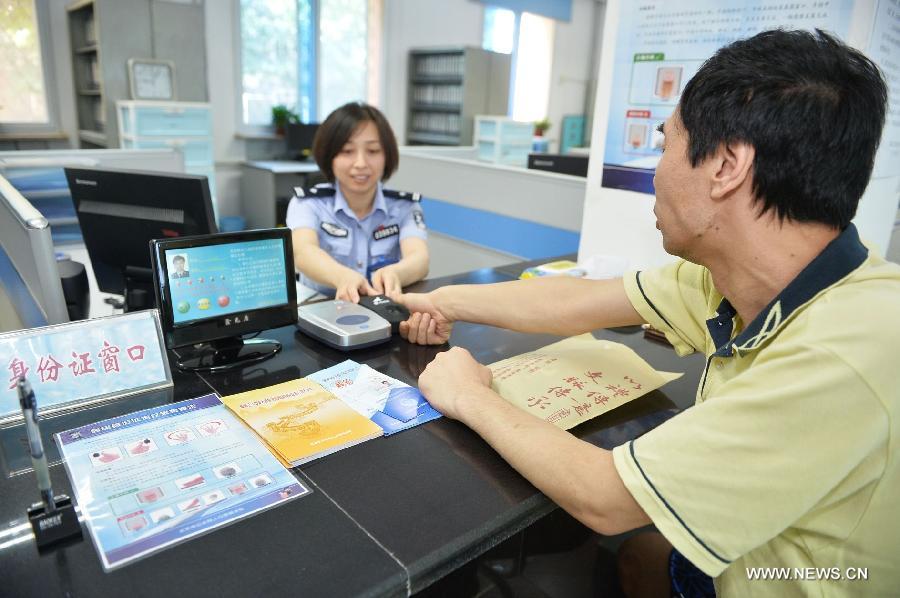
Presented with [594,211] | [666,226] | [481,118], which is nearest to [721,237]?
[666,226]

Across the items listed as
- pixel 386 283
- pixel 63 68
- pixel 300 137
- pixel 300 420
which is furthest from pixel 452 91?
pixel 300 420

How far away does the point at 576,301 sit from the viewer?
123cm

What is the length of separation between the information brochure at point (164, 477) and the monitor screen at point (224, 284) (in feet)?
0.68

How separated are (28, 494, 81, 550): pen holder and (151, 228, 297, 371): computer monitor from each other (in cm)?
42

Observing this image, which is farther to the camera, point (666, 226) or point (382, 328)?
point (382, 328)

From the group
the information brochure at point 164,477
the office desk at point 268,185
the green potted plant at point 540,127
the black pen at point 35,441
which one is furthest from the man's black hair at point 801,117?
the green potted plant at point 540,127

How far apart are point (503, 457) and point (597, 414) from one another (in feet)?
0.72

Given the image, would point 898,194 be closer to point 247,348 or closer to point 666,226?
point 666,226

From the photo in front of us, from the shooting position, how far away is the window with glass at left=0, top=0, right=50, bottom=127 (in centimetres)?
503

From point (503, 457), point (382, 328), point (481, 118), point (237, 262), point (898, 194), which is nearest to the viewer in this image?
point (503, 457)

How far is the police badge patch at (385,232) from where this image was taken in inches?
82.3

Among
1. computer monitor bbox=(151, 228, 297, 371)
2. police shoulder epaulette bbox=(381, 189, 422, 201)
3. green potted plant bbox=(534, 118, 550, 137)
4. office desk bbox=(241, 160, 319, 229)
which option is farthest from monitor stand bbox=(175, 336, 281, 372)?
green potted plant bbox=(534, 118, 550, 137)

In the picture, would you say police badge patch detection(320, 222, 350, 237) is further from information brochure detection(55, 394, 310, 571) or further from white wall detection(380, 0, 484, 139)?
white wall detection(380, 0, 484, 139)

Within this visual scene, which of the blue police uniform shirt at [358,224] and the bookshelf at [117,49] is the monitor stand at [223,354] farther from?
the bookshelf at [117,49]
